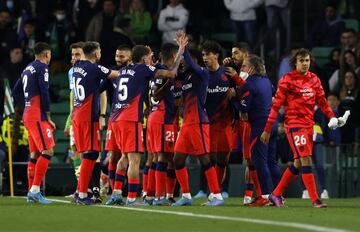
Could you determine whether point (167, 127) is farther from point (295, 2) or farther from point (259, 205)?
point (295, 2)

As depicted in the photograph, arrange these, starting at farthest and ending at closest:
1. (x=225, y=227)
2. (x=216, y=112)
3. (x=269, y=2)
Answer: (x=269, y=2)
(x=216, y=112)
(x=225, y=227)

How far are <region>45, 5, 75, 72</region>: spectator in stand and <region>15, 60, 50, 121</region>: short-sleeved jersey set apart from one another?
1019 centimetres

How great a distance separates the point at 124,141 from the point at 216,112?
176 centimetres

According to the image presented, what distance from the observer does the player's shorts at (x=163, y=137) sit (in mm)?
19531

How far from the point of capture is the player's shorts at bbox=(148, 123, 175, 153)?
19.5 m

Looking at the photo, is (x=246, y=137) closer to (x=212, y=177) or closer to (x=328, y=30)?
(x=212, y=177)

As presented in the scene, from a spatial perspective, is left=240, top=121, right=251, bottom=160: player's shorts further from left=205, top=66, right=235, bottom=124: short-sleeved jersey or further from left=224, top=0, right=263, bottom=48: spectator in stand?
left=224, top=0, right=263, bottom=48: spectator in stand

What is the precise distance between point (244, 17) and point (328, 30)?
2.07m

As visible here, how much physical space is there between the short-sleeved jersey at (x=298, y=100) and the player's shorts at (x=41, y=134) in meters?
3.21

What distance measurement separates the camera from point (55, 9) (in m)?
30.9

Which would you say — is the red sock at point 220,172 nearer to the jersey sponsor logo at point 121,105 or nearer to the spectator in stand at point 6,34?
the jersey sponsor logo at point 121,105

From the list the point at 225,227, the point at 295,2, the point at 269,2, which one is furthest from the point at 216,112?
the point at 295,2

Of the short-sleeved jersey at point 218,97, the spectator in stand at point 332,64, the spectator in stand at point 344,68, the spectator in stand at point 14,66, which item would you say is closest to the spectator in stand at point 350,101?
the spectator in stand at point 344,68

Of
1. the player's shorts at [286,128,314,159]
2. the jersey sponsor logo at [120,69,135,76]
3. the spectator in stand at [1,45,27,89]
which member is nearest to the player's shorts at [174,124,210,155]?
the jersey sponsor logo at [120,69,135,76]
